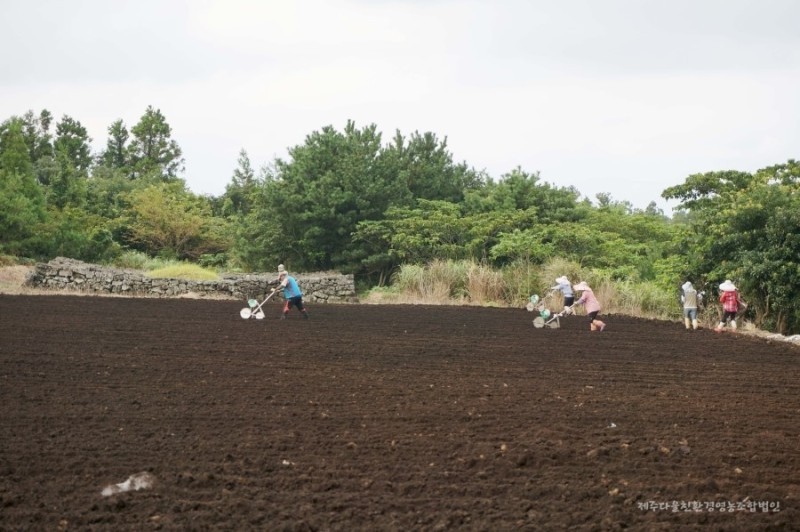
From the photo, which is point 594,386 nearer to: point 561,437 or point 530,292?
point 561,437

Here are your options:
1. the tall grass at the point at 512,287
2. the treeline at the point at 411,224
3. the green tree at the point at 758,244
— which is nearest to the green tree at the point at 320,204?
the treeline at the point at 411,224

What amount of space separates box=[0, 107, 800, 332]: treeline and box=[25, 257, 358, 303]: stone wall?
3702 millimetres

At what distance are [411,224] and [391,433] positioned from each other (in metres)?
25.5

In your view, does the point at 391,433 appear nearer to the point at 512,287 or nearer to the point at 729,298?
the point at 729,298

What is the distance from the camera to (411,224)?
34906 millimetres

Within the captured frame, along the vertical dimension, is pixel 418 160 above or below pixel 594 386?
above

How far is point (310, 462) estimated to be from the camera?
333 inches

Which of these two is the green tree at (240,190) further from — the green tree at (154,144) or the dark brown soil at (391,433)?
the dark brown soil at (391,433)

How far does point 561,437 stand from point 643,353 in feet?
26.1

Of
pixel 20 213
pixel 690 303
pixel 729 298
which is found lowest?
pixel 690 303

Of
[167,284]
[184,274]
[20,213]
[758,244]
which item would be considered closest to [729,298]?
[758,244]

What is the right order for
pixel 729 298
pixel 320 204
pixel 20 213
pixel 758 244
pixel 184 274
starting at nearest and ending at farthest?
pixel 729 298, pixel 758 244, pixel 184 274, pixel 20 213, pixel 320 204

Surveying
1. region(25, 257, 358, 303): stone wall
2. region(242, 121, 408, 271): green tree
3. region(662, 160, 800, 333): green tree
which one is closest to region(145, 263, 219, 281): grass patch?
region(25, 257, 358, 303): stone wall

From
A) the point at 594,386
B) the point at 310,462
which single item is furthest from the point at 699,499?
the point at 594,386
